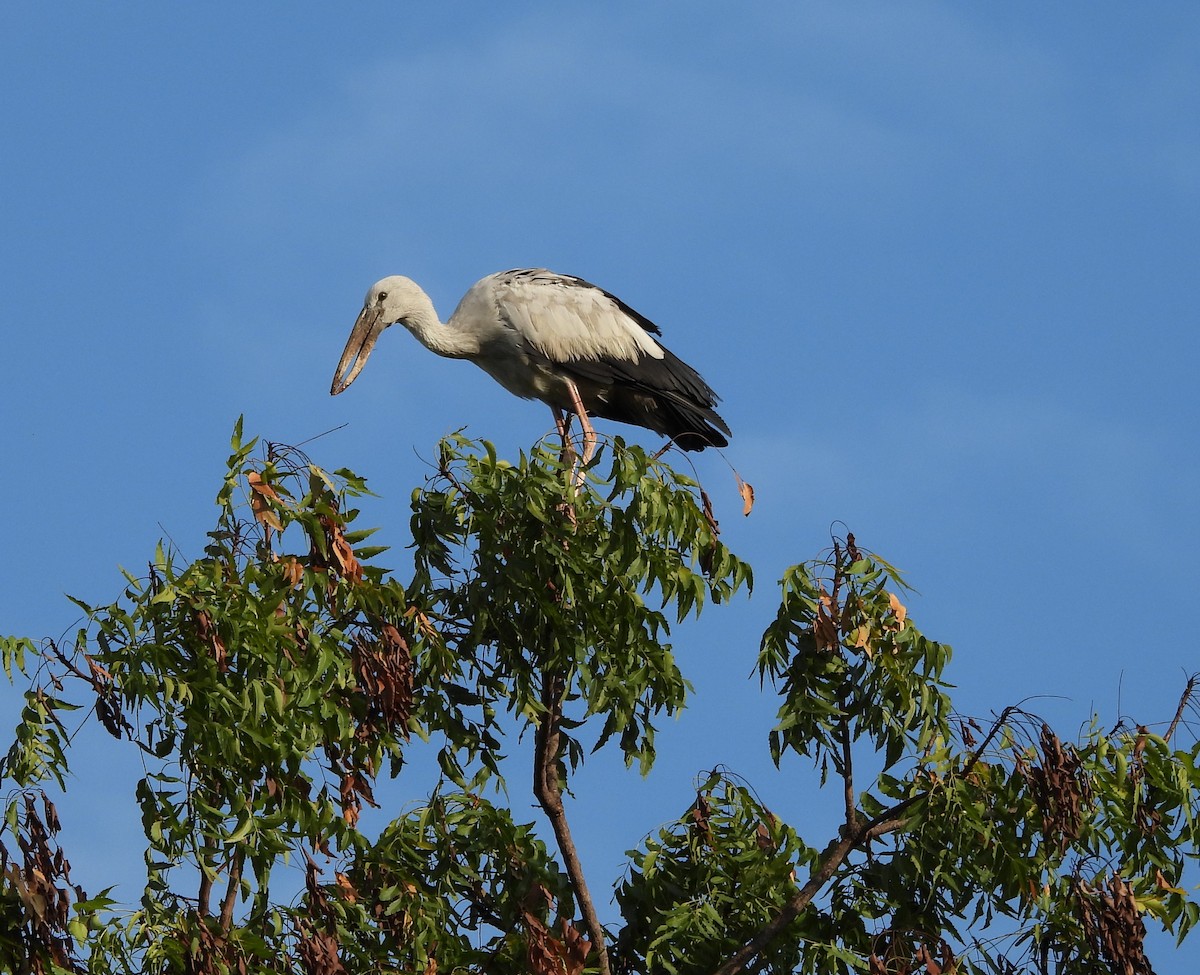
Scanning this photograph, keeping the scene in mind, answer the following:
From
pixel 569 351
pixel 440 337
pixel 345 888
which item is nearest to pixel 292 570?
pixel 345 888

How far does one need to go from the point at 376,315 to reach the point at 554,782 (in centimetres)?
510

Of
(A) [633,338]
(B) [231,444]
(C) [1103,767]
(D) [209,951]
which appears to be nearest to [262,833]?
(D) [209,951]

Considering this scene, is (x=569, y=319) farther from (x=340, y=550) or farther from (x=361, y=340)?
(x=340, y=550)

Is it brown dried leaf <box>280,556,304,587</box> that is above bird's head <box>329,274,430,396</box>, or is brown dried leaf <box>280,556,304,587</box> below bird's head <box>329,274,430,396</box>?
below

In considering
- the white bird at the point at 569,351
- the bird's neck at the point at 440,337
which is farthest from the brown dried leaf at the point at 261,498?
the bird's neck at the point at 440,337

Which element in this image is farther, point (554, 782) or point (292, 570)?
point (554, 782)

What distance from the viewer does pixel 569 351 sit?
10914 mm

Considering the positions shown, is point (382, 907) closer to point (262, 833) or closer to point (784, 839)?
point (262, 833)

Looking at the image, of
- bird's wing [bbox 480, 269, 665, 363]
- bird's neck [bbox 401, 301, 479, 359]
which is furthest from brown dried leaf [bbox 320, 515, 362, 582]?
bird's neck [bbox 401, 301, 479, 359]

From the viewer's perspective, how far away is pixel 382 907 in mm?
6520

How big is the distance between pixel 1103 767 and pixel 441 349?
6001 millimetres

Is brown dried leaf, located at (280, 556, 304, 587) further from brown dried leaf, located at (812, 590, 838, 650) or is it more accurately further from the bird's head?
the bird's head

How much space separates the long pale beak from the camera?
1166cm

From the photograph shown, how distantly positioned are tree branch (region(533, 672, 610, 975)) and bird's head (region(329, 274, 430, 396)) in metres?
4.60
